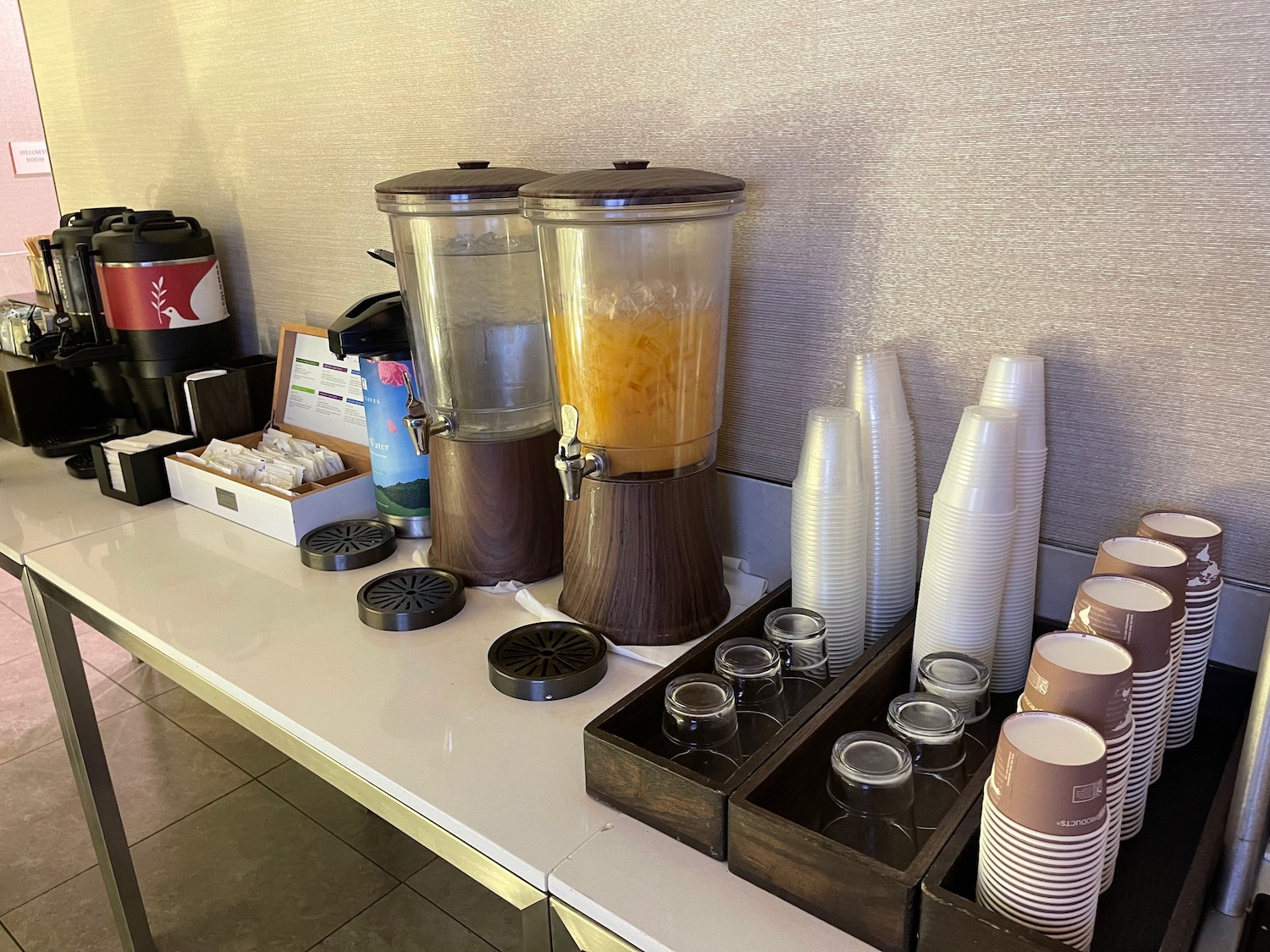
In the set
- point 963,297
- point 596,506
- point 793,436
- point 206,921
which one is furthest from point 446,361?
point 206,921

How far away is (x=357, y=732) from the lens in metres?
0.90

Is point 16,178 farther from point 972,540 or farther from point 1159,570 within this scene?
point 1159,570

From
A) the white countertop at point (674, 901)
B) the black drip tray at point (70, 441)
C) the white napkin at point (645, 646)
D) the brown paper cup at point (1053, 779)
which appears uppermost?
the brown paper cup at point (1053, 779)

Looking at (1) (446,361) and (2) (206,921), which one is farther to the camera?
(2) (206,921)

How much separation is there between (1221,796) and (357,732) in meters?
0.73

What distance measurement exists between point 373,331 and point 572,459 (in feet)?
1.41

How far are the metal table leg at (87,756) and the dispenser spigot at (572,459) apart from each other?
80 centimetres

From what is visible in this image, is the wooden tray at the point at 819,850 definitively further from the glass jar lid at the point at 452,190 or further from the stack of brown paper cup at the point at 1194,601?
the glass jar lid at the point at 452,190

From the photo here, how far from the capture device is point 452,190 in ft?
3.34

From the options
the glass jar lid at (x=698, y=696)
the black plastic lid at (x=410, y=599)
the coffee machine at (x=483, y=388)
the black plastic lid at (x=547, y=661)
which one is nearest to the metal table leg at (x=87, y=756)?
the black plastic lid at (x=410, y=599)

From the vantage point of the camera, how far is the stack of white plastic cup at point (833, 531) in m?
0.89

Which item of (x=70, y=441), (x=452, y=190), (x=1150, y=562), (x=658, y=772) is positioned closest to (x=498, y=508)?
(x=452, y=190)

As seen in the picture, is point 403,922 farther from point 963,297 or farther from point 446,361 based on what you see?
point 963,297

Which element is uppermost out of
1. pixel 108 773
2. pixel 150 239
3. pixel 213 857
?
pixel 150 239
